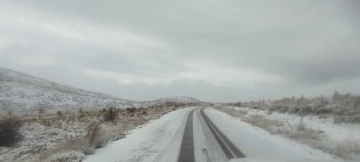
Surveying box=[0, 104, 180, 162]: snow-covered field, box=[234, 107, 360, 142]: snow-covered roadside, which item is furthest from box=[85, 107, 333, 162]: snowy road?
box=[234, 107, 360, 142]: snow-covered roadside

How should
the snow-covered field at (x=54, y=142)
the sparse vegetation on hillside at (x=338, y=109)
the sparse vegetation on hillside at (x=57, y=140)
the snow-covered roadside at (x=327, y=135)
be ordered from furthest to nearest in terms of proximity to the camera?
the sparse vegetation on hillside at (x=338, y=109) → the snow-covered roadside at (x=327, y=135) → the sparse vegetation on hillside at (x=57, y=140) → the snow-covered field at (x=54, y=142)

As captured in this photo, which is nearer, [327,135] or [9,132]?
[327,135]

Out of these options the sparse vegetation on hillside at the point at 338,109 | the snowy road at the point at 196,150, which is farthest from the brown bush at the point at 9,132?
the sparse vegetation on hillside at the point at 338,109

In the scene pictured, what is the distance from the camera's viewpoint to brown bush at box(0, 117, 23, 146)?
18.8 metres

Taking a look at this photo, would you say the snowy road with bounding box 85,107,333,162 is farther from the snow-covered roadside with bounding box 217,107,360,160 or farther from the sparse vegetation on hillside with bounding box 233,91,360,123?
the sparse vegetation on hillside with bounding box 233,91,360,123

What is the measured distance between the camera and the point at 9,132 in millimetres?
19312

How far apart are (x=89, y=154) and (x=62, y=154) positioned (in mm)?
965

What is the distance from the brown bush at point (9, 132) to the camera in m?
18.8

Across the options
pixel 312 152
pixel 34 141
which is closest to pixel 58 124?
pixel 34 141

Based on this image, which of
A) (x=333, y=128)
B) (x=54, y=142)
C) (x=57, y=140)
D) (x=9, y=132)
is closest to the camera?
(x=333, y=128)

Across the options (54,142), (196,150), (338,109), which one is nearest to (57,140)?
(54,142)

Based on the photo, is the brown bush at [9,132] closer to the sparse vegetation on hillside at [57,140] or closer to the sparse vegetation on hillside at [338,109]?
the sparse vegetation on hillside at [57,140]

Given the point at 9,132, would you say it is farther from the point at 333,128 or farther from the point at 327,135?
the point at 333,128

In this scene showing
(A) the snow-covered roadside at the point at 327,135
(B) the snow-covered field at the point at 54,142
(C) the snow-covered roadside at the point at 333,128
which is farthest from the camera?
(C) the snow-covered roadside at the point at 333,128
